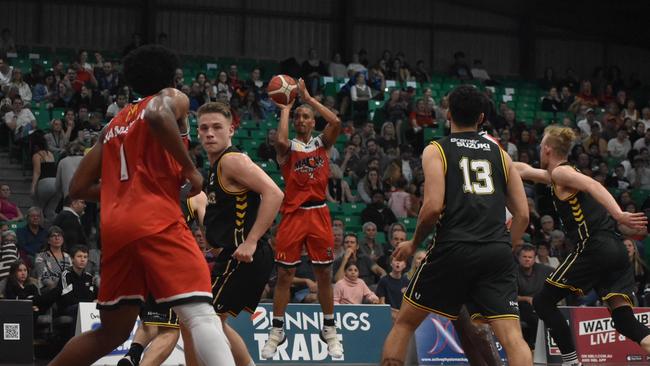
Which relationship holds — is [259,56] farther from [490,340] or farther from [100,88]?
[490,340]

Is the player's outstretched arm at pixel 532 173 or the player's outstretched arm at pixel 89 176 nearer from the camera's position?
the player's outstretched arm at pixel 89 176

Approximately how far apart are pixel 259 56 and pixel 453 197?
23.0m

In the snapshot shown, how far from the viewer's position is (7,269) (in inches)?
533

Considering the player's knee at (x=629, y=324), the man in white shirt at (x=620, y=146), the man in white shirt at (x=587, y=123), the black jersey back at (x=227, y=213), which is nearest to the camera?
the black jersey back at (x=227, y=213)

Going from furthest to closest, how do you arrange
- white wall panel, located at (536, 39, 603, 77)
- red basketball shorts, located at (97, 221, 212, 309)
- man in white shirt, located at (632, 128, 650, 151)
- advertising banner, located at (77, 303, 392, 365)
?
white wall panel, located at (536, 39, 603, 77) → man in white shirt, located at (632, 128, 650, 151) → advertising banner, located at (77, 303, 392, 365) → red basketball shorts, located at (97, 221, 212, 309)

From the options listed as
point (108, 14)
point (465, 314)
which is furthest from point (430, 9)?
point (465, 314)

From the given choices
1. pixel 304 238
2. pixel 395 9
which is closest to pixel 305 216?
pixel 304 238

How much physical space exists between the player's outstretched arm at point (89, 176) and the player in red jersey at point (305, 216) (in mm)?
4419

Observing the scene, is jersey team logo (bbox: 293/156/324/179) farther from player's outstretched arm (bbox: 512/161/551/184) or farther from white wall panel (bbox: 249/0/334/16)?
white wall panel (bbox: 249/0/334/16)

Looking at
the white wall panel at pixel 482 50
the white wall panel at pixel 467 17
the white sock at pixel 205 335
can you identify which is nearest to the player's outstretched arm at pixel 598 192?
the white sock at pixel 205 335

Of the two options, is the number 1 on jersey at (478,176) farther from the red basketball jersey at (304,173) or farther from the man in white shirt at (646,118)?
the man in white shirt at (646,118)

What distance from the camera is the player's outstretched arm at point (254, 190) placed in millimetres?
6793

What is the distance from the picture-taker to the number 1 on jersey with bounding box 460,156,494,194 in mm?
6934

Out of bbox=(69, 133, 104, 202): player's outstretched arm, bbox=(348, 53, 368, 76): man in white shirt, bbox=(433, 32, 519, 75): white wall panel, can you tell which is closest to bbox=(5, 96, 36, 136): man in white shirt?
bbox=(348, 53, 368, 76): man in white shirt
